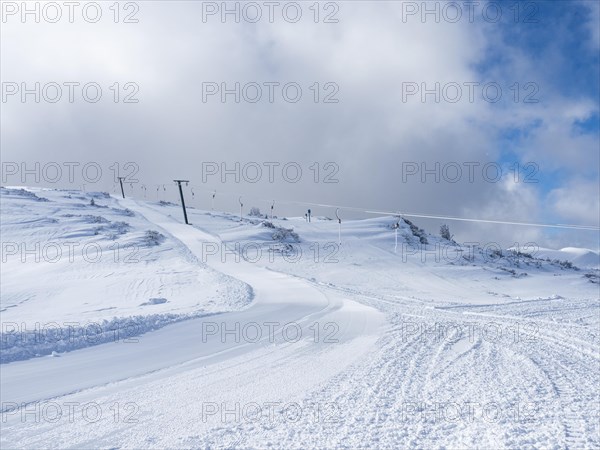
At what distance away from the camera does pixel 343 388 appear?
17.6ft

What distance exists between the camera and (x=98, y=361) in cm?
713

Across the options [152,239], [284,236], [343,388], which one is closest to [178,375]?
[343,388]

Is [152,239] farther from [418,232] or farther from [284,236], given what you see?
[418,232]

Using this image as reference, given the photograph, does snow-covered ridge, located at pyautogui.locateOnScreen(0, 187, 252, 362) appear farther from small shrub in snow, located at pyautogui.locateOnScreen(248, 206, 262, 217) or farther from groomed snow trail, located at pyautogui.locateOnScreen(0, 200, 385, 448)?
small shrub in snow, located at pyautogui.locateOnScreen(248, 206, 262, 217)

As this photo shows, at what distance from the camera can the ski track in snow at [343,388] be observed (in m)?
4.03

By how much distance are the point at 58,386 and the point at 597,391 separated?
6464mm

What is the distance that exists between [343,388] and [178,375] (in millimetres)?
2260

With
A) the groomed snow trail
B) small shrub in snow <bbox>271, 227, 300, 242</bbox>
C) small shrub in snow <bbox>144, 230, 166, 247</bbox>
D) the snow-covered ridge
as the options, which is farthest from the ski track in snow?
small shrub in snow <bbox>271, 227, 300, 242</bbox>

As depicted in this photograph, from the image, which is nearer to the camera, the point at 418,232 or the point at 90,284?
the point at 90,284

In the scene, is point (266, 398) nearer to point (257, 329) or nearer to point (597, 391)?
point (597, 391)

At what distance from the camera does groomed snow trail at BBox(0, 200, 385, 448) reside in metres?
4.30

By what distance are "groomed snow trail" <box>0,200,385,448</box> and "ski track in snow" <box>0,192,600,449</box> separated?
2cm

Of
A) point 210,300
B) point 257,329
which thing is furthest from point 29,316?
point 257,329

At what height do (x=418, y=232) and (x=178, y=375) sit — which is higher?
(x=178, y=375)
